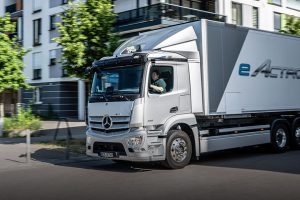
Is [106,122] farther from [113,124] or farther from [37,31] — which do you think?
[37,31]

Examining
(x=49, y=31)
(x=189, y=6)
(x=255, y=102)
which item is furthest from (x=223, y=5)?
(x=255, y=102)

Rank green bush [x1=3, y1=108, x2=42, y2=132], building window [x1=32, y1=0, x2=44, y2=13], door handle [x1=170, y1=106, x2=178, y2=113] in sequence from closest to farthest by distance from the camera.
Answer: door handle [x1=170, y1=106, x2=178, y2=113], green bush [x1=3, y1=108, x2=42, y2=132], building window [x1=32, y1=0, x2=44, y2=13]

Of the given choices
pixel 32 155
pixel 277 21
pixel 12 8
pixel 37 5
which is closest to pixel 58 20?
pixel 37 5

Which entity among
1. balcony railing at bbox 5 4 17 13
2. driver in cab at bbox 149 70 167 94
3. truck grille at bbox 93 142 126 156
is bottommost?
truck grille at bbox 93 142 126 156

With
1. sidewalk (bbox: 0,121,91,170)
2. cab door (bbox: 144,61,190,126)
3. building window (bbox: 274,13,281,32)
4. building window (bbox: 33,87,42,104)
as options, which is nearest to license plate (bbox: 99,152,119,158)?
cab door (bbox: 144,61,190,126)

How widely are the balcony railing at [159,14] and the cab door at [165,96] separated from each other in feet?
49.9

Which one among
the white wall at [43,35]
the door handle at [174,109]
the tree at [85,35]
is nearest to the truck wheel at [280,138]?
the door handle at [174,109]

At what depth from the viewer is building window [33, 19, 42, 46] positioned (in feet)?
126

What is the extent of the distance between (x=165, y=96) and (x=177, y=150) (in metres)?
1.27

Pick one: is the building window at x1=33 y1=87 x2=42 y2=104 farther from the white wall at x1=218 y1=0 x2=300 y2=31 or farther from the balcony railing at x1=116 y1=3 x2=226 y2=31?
Result: the white wall at x1=218 y1=0 x2=300 y2=31

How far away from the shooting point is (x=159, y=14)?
26.1m

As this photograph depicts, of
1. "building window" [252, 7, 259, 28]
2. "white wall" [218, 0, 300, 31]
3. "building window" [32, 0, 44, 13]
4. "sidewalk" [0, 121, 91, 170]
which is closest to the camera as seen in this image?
"sidewalk" [0, 121, 91, 170]

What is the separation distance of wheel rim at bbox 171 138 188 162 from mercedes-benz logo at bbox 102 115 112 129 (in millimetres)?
1505

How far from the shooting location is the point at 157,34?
11680 millimetres
